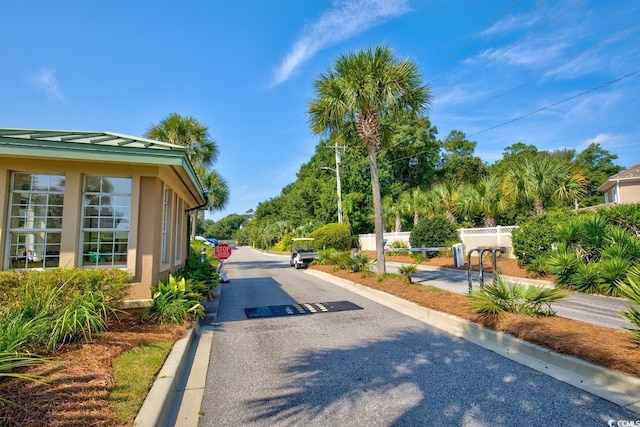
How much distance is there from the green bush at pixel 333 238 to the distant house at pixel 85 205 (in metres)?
19.4

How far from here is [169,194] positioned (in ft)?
29.9

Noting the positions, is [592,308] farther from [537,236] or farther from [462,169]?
[462,169]

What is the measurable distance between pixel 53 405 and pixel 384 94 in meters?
11.2

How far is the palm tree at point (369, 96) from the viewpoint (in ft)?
37.3

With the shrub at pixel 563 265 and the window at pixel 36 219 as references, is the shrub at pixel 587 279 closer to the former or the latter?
the shrub at pixel 563 265

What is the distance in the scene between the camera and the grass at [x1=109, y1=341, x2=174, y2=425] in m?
3.17

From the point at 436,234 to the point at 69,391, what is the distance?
20777mm

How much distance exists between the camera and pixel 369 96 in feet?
37.4

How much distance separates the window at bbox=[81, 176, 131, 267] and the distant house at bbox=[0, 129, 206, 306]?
16mm

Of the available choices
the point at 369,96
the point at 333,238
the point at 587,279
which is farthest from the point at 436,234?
the point at 369,96

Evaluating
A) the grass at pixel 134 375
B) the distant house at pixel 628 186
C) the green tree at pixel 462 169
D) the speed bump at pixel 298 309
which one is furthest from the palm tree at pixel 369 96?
the green tree at pixel 462 169

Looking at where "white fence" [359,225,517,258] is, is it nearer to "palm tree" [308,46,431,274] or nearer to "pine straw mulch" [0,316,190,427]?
"palm tree" [308,46,431,274]

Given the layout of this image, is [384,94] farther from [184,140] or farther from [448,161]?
[448,161]

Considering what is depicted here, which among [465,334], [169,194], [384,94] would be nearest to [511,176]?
[384,94]
